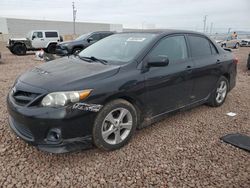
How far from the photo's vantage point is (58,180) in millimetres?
2293

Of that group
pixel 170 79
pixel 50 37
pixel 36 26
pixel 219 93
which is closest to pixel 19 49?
pixel 50 37

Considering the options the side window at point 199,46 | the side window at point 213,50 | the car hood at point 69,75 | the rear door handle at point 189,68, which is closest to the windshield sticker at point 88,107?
the car hood at point 69,75

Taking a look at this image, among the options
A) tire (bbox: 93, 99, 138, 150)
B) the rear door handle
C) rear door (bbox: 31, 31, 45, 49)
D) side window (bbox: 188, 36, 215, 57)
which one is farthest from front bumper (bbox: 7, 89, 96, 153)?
rear door (bbox: 31, 31, 45, 49)

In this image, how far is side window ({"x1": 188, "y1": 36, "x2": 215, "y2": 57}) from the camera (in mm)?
3805

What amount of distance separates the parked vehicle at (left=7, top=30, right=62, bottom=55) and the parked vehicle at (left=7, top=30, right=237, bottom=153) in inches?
530

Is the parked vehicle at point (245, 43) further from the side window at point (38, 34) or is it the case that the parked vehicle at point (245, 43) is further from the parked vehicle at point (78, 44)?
the side window at point (38, 34)

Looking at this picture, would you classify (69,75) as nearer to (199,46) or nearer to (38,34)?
(199,46)

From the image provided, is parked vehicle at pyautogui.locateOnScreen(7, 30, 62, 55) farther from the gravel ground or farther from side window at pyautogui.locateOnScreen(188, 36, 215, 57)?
side window at pyautogui.locateOnScreen(188, 36, 215, 57)

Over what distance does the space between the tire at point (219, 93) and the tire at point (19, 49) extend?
14.6m

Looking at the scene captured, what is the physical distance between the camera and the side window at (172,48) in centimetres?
321

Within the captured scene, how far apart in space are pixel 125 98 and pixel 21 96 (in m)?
1.29

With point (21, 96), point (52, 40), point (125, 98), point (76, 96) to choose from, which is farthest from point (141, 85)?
point (52, 40)

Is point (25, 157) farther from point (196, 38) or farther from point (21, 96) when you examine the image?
point (196, 38)

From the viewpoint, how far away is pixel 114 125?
276cm
